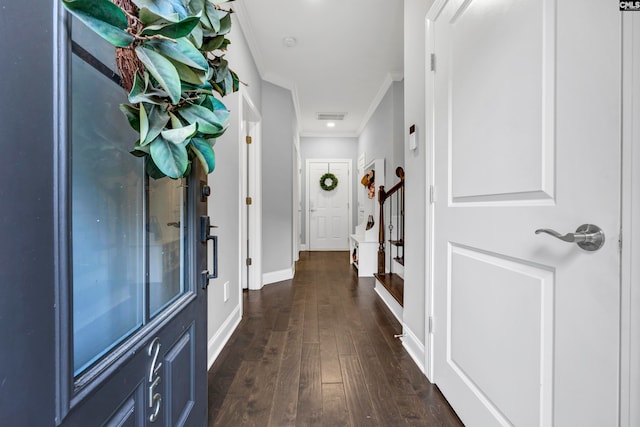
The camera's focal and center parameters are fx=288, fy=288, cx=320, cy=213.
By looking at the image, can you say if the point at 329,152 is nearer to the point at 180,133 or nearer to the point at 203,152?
the point at 203,152

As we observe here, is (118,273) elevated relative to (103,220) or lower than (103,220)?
→ lower

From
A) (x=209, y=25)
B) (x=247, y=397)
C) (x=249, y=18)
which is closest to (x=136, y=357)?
(x=209, y=25)

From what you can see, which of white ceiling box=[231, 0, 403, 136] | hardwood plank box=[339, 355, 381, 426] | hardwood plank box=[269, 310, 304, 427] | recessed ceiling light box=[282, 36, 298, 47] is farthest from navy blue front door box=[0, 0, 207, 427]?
recessed ceiling light box=[282, 36, 298, 47]

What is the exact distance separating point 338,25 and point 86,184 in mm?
2776

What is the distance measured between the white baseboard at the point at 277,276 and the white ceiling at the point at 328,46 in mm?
2487

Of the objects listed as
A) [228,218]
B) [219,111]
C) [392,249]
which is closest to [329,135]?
[392,249]

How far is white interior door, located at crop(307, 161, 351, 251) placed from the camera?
6.59 metres

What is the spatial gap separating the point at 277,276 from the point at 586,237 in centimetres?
338

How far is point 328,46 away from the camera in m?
3.05

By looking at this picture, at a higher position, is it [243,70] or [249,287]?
[243,70]

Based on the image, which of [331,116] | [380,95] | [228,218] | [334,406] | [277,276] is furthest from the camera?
[331,116]

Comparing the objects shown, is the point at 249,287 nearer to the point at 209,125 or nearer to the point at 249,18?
the point at 249,18

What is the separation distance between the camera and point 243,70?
8.71 feet

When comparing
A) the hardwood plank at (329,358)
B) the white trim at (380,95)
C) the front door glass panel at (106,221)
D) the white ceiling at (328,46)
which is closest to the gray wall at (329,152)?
the white trim at (380,95)
